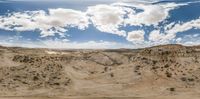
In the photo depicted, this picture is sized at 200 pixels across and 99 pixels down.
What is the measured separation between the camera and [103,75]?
320 feet

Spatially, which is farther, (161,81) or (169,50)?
(169,50)

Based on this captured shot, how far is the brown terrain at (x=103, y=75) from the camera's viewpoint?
8494cm

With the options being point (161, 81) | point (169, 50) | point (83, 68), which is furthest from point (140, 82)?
point (169, 50)

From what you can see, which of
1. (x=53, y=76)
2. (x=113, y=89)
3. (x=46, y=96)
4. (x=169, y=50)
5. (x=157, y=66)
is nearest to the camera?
(x=46, y=96)

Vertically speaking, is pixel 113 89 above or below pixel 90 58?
below

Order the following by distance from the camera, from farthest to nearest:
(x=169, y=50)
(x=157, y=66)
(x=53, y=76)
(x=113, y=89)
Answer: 1. (x=169, y=50)
2. (x=157, y=66)
3. (x=53, y=76)
4. (x=113, y=89)

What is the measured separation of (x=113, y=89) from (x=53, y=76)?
14.2 meters

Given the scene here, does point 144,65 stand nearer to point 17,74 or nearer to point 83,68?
point 83,68

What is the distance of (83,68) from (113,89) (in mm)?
15614

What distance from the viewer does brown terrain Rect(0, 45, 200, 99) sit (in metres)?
84.9

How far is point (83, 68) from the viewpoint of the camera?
102125 millimetres

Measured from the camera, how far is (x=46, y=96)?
8100 cm

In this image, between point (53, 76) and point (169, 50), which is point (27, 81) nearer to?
point (53, 76)

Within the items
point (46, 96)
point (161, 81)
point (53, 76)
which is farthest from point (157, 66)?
point (46, 96)
